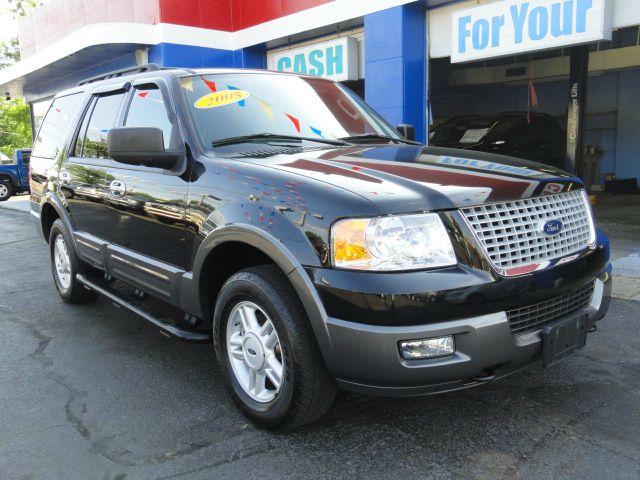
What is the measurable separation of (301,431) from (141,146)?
1.74 m

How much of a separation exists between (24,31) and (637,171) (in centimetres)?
2161

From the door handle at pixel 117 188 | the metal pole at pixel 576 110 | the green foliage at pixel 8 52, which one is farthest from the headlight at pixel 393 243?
Result: the green foliage at pixel 8 52

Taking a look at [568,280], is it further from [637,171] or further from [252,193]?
[637,171]

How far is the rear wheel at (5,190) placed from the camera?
60.3ft

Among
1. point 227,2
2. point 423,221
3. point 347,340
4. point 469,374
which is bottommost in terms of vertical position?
point 469,374

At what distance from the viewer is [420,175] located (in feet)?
8.66

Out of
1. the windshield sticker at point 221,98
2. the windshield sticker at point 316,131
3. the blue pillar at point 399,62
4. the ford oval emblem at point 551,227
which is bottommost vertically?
the ford oval emblem at point 551,227

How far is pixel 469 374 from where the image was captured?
92.0 inches

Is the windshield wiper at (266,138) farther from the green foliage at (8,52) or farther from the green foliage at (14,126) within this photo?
the green foliage at (8,52)

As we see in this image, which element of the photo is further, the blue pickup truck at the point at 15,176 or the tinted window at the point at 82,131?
the blue pickup truck at the point at 15,176

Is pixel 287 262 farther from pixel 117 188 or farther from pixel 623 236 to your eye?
pixel 623 236

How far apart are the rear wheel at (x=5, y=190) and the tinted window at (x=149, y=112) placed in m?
17.0

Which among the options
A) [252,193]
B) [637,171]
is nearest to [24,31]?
[637,171]

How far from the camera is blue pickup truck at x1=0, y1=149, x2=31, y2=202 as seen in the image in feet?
60.7
